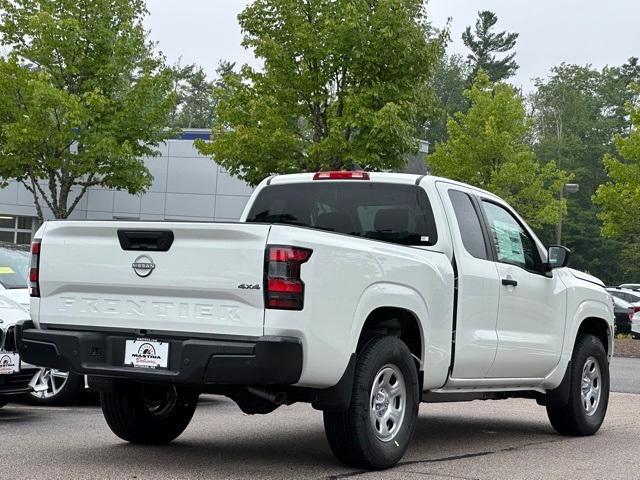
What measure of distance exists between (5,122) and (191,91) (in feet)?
261

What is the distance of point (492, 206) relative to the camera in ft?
29.9

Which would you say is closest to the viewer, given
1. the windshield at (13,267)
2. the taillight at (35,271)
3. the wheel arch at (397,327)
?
the wheel arch at (397,327)

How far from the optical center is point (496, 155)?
43.1m

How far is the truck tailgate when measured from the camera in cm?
659

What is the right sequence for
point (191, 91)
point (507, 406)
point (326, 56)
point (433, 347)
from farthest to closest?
1. point (191, 91)
2. point (326, 56)
3. point (507, 406)
4. point (433, 347)

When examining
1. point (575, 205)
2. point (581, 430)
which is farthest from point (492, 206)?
point (575, 205)

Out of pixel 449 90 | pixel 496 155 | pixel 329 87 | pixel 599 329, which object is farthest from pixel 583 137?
pixel 599 329

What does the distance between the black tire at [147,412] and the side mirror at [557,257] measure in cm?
314

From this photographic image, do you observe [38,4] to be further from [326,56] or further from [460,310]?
[460,310]

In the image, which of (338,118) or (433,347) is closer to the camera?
(433,347)

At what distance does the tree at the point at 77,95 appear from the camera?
28.5 m

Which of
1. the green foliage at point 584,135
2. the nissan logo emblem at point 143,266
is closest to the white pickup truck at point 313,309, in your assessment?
the nissan logo emblem at point 143,266

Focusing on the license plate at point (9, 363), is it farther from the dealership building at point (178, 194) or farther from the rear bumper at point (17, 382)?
the dealership building at point (178, 194)

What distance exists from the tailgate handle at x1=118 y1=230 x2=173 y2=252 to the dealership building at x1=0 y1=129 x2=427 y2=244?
36280 mm
